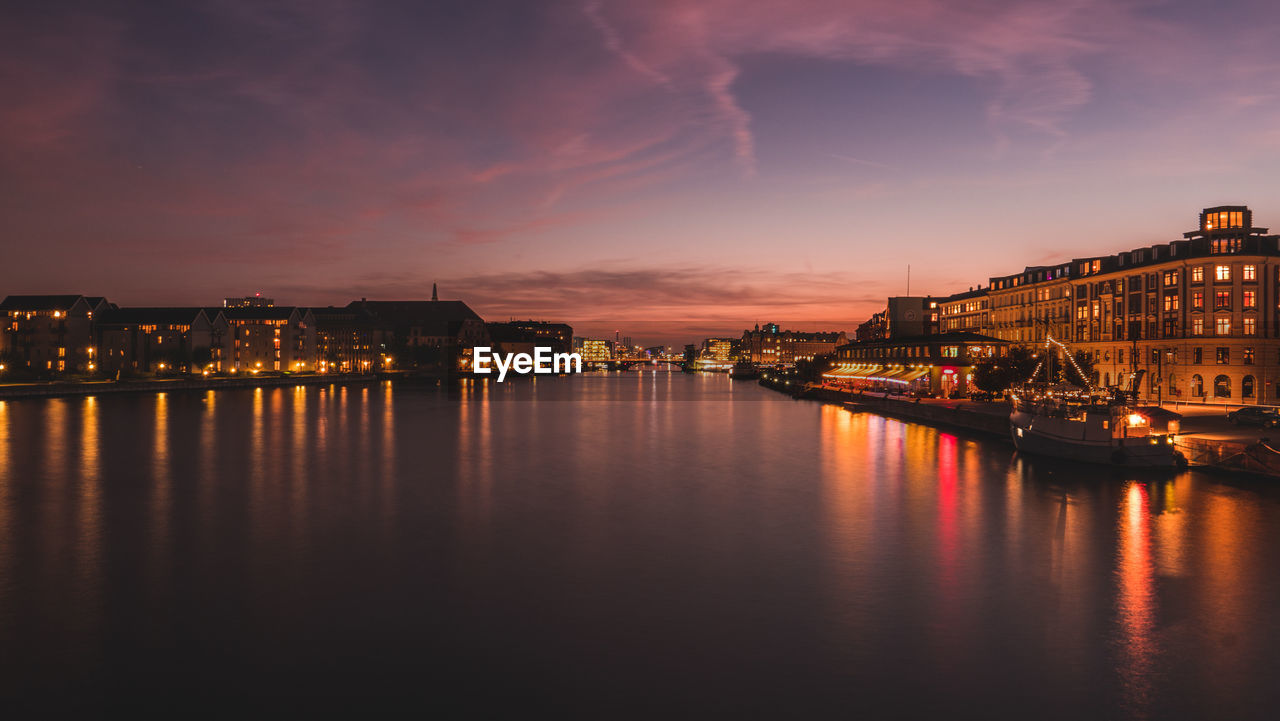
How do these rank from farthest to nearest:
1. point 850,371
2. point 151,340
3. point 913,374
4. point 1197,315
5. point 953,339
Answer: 1. point 151,340
2. point 850,371
3. point 953,339
4. point 913,374
5. point 1197,315

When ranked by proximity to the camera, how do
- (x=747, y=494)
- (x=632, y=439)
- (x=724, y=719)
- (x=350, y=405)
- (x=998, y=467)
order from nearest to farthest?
(x=724, y=719) → (x=747, y=494) → (x=998, y=467) → (x=632, y=439) → (x=350, y=405)

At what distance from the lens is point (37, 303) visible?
505ft

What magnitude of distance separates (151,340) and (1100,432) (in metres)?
178

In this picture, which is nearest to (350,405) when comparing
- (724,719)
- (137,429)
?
(137,429)

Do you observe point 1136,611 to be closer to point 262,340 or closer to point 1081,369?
point 1081,369

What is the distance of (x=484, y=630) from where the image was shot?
56.2 ft

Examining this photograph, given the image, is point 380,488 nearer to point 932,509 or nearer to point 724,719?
point 932,509

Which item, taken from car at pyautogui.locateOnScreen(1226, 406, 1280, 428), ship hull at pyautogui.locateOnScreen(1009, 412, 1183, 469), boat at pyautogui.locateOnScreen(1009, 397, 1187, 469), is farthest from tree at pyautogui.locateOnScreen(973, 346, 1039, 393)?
boat at pyautogui.locateOnScreen(1009, 397, 1187, 469)

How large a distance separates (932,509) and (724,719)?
73.3 ft

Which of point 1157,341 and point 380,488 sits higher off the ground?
point 1157,341

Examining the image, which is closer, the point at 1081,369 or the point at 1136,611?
the point at 1136,611

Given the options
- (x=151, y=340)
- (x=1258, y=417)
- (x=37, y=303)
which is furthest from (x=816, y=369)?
(x=37, y=303)

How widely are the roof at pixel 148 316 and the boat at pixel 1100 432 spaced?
170 meters

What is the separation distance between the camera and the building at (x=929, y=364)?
102m
